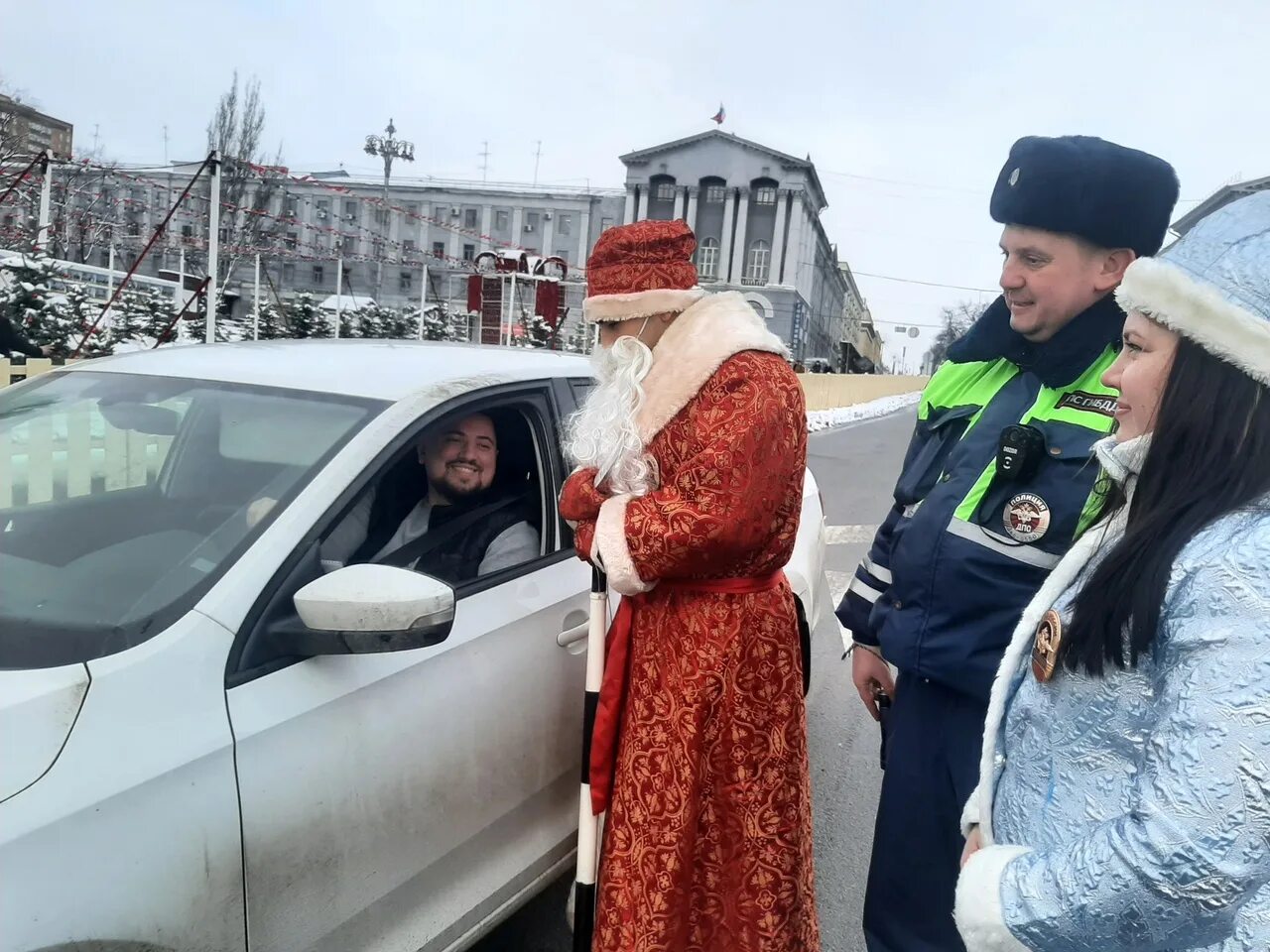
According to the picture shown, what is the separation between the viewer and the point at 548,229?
64125 mm

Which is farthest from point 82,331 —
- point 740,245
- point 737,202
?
point 737,202

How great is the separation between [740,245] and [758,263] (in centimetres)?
177

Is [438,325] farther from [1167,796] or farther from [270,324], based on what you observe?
[1167,796]

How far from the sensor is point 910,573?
1.84 metres

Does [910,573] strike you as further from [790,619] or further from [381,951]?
[381,951]

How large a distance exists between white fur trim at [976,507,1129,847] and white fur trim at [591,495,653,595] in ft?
2.50

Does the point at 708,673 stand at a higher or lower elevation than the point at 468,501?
lower

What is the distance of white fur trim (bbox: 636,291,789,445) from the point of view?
193 cm

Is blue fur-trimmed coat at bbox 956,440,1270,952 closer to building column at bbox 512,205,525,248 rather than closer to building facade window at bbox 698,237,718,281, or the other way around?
building facade window at bbox 698,237,718,281

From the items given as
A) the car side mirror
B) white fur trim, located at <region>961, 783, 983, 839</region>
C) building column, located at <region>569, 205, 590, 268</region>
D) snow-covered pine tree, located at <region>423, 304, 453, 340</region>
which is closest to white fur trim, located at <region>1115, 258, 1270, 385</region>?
white fur trim, located at <region>961, 783, 983, 839</region>

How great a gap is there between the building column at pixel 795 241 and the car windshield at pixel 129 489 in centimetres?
6029

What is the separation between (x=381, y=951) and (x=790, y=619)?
1.11 m

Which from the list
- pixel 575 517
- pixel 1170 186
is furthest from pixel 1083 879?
pixel 1170 186

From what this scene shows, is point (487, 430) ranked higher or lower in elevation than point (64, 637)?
higher
